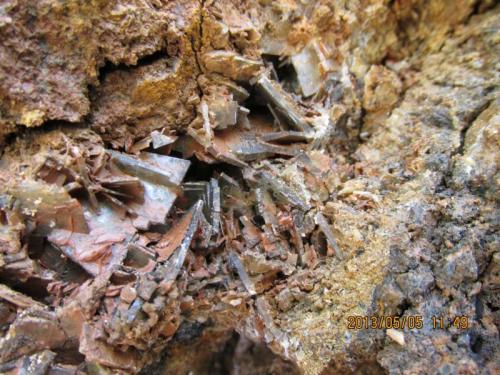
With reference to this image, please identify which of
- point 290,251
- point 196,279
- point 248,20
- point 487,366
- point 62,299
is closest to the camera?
point 487,366

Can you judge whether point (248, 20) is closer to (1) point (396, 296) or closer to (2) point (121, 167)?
(2) point (121, 167)

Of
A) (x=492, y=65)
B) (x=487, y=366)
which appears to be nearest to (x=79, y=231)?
(x=487, y=366)
